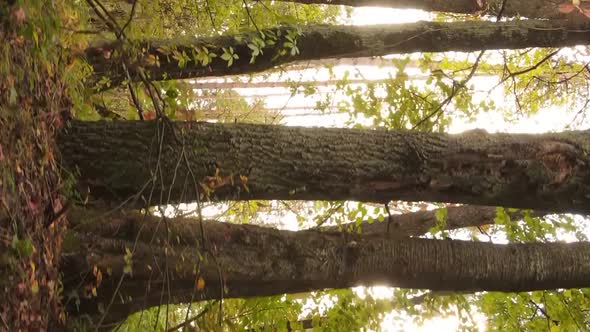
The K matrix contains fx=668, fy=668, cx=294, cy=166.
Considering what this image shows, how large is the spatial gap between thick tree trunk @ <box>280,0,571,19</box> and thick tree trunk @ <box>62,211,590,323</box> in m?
2.24

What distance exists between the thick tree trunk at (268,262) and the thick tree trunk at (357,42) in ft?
3.55

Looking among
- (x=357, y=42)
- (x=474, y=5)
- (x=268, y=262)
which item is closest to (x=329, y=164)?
(x=268, y=262)

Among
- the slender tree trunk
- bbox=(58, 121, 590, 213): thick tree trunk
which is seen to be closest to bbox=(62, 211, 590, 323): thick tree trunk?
bbox=(58, 121, 590, 213): thick tree trunk

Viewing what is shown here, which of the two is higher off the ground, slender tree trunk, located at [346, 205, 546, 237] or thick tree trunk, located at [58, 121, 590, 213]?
thick tree trunk, located at [58, 121, 590, 213]

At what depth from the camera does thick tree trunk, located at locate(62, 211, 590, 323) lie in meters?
3.04

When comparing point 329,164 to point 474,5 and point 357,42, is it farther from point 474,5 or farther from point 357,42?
point 474,5

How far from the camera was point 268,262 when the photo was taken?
10.7ft

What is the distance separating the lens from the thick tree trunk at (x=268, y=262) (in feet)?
9.99

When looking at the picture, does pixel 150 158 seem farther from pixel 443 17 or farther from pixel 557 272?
pixel 443 17

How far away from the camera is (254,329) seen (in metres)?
4.66

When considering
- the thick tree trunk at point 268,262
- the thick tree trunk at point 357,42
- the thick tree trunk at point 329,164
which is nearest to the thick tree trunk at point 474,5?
the thick tree trunk at point 357,42

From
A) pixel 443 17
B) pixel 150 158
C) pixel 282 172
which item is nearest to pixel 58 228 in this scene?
pixel 150 158

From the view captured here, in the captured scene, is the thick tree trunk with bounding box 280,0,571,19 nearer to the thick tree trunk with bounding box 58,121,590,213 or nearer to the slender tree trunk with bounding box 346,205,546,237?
the slender tree trunk with bounding box 346,205,546,237

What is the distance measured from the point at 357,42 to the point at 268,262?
67.2 inches
